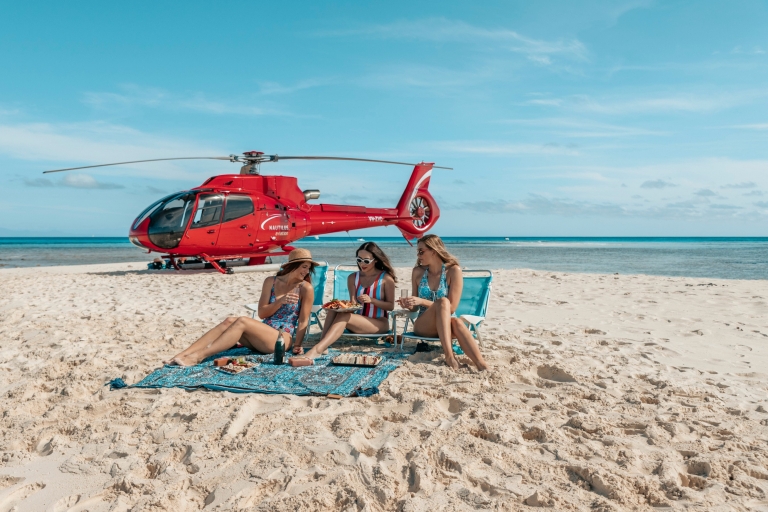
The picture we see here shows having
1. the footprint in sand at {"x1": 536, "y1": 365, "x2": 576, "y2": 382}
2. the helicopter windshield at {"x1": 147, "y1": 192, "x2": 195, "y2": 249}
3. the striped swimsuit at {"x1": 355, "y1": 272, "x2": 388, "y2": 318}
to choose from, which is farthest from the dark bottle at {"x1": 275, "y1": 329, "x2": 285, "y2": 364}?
the helicopter windshield at {"x1": 147, "y1": 192, "x2": 195, "y2": 249}

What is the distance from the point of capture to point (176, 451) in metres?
2.85

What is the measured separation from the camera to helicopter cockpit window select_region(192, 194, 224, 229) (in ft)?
38.4

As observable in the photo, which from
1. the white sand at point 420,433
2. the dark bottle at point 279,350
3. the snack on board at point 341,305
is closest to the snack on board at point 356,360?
the white sand at point 420,433

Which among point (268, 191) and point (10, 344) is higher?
point (268, 191)

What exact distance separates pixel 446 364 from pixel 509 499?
7.09 ft

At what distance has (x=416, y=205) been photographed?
16.7 metres

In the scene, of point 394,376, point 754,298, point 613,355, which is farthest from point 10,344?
point 754,298

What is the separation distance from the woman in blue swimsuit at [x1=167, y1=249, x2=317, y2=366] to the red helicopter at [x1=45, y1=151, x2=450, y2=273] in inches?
255

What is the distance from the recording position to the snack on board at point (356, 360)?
14.5ft

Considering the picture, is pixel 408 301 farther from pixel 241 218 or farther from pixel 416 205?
pixel 416 205

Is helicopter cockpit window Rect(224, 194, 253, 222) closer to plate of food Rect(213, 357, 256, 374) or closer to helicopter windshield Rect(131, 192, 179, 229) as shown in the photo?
helicopter windshield Rect(131, 192, 179, 229)

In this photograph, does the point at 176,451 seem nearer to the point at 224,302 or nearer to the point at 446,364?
the point at 446,364

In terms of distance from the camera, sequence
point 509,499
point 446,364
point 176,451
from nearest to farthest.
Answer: point 509,499, point 176,451, point 446,364

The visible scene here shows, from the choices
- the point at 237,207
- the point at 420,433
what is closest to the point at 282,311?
the point at 420,433
